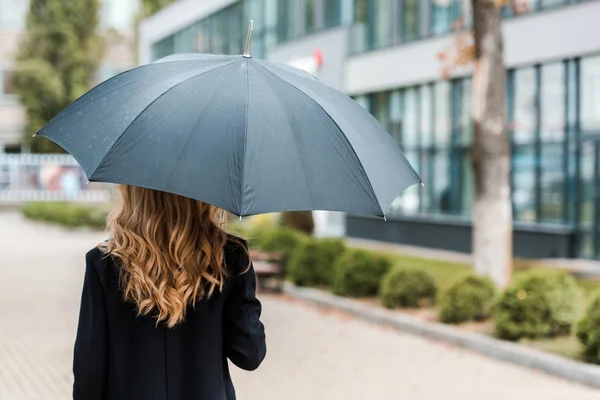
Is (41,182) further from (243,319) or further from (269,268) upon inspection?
(243,319)

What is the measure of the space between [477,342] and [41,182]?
34.4m

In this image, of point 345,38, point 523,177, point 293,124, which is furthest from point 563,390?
point 345,38

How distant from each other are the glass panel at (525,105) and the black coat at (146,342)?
17361 mm

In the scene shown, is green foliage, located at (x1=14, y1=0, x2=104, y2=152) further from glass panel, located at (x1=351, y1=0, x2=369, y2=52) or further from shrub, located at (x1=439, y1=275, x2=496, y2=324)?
shrub, located at (x1=439, y1=275, x2=496, y2=324)

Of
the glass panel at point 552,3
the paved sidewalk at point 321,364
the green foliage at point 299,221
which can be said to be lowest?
the paved sidewalk at point 321,364

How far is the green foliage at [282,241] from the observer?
1587 cm

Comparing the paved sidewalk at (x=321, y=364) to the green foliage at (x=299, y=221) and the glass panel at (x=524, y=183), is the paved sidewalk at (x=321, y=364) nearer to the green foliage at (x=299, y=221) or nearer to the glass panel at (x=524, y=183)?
the green foliage at (x=299, y=221)

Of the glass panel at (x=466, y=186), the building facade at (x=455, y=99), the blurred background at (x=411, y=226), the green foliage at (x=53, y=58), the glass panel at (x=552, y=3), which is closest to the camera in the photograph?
the blurred background at (x=411, y=226)

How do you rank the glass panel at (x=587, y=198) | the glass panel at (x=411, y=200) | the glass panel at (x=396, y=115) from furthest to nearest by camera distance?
the glass panel at (x=396, y=115), the glass panel at (x=411, y=200), the glass panel at (x=587, y=198)

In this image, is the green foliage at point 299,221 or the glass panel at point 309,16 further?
the glass panel at point 309,16

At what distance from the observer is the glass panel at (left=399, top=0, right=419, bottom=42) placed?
23531 millimetres

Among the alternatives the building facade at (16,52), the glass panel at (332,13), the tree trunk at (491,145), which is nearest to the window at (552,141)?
the tree trunk at (491,145)

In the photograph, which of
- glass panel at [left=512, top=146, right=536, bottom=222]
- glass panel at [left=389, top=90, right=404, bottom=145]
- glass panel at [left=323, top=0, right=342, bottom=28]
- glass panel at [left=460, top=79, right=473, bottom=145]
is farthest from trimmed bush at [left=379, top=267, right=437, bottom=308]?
glass panel at [left=323, top=0, right=342, bottom=28]

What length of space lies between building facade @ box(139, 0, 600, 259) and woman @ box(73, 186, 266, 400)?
11748 millimetres
